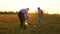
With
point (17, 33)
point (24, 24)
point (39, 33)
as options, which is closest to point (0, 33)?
point (17, 33)

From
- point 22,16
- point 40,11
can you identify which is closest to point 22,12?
point 22,16

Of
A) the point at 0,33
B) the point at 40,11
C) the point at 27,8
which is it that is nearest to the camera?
the point at 0,33

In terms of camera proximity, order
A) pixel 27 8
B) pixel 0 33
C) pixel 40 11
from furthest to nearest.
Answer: pixel 40 11
pixel 27 8
pixel 0 33

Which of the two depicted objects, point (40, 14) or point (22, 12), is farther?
point (40, 14)

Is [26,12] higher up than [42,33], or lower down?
higher up

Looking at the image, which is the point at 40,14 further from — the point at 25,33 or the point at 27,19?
the point at 25,33

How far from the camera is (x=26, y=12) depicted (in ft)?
56.2

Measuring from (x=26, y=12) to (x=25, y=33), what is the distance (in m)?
2.85

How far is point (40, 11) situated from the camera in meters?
20.0

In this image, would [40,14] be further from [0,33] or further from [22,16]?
[0,33]

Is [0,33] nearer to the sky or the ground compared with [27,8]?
nearer to the ground

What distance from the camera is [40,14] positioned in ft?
65.6

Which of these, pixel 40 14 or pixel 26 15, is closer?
pixel 26 15

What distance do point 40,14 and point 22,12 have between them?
9.67 feet
